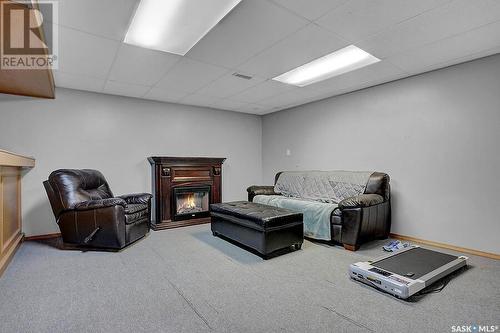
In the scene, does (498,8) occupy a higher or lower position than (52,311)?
higher

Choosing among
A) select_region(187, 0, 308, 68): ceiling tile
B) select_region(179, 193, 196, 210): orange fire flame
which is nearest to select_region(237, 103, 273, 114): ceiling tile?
select_region(179, 193, 196, 210): orange fire flame

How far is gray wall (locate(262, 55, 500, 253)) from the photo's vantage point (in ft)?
10.2

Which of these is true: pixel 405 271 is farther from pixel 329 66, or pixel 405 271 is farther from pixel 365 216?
pixel 329 66

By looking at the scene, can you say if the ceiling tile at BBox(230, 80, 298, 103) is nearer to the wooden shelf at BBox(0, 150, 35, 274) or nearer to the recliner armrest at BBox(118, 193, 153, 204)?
the recliner armrest at BBox(118, 193, 153, 204)

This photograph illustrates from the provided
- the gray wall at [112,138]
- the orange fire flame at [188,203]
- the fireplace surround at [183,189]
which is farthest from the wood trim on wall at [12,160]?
the orange fire flame at [188,203]

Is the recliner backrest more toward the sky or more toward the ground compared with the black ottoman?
more toward the sky

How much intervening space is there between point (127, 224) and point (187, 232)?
3.72 feet

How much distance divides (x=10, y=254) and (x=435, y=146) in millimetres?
5390

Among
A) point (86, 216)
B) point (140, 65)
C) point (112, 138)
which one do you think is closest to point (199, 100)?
point (112, 138)

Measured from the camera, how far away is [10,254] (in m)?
2.90

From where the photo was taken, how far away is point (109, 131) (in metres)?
4.57

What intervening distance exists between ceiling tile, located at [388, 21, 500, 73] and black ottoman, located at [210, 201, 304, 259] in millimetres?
2324

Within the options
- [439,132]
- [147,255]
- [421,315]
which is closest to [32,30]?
[147,255]

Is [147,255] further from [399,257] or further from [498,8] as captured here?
[498,8]
